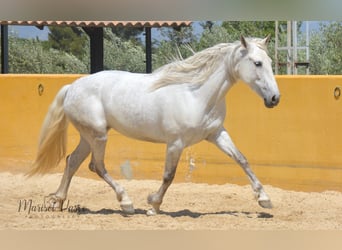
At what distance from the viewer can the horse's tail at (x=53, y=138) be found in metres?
5.32

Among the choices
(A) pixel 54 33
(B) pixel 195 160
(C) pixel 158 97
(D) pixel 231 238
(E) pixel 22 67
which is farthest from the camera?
(A) pixel 54 33

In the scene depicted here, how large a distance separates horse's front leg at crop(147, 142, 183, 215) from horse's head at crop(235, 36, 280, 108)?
0.72 meters

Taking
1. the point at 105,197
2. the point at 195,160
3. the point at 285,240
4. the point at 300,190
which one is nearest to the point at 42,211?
the point at 105,197

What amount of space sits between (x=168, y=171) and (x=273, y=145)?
1.79 meters

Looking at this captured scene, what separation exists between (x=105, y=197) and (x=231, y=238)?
5231 mm

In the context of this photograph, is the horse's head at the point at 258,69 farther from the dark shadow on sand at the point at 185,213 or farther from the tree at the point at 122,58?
the tree at the point at 122,58

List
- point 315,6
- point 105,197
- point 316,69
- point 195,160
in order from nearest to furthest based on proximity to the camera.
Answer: point 315,6
point 105,197
point 195,160
point 316,69

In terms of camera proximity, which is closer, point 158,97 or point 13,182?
point 158,97

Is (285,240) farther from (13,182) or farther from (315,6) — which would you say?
(13,182)

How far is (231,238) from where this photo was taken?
881 mm

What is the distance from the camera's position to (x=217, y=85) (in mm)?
4938

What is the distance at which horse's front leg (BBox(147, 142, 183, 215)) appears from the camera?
4836 mm

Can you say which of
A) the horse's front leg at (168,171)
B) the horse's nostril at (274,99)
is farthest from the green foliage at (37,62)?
the horse's nostril at (274,99)

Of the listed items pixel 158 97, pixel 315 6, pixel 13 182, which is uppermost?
pixel 315 6
